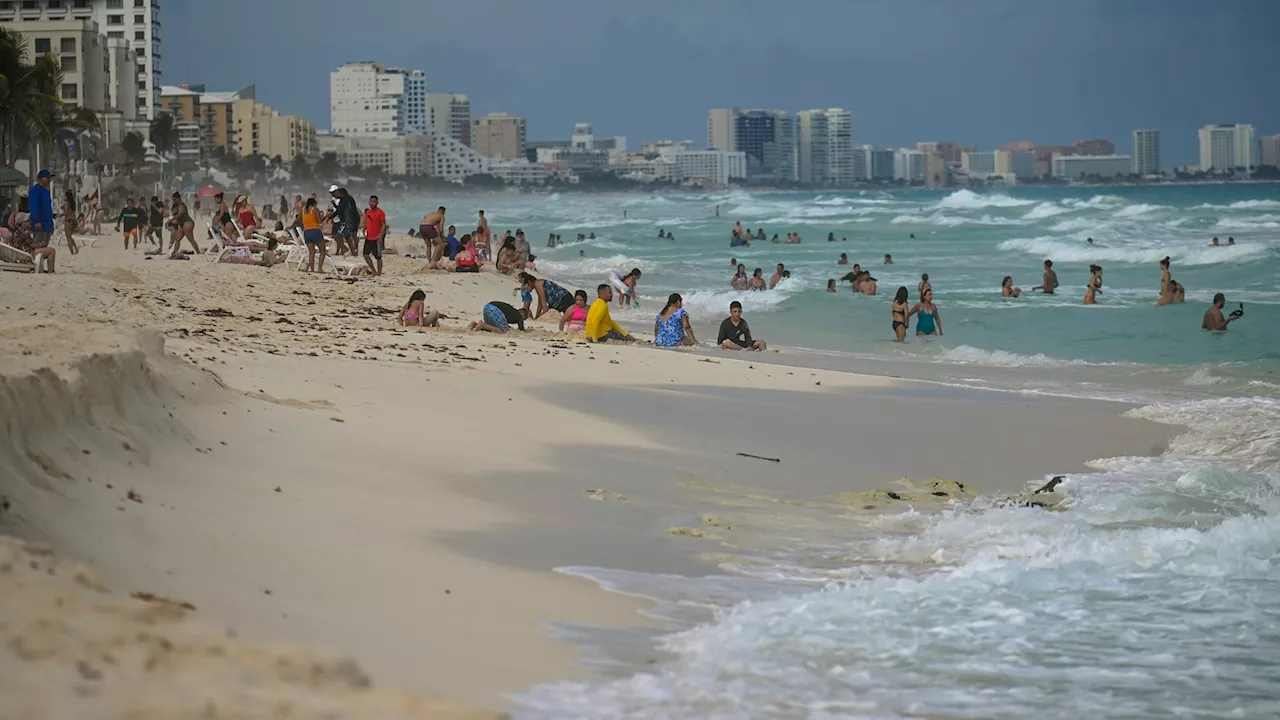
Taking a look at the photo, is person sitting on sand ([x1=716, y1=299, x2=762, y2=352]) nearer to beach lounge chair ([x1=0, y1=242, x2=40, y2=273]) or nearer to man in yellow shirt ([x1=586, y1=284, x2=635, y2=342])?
man in yellow shirt ([x1=586, y1=284, x2=635, y2=342])

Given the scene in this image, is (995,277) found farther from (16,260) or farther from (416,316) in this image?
(16,260)

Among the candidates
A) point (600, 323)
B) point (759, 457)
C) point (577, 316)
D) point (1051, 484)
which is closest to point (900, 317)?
point (577, 316)

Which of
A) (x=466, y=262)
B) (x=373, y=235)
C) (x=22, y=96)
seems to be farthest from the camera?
(x=22, y=96)

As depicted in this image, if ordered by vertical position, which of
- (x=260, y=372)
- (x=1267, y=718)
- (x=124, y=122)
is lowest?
(x=1267, y=718)

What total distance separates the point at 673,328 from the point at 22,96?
113ft

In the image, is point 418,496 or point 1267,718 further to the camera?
point 418,496

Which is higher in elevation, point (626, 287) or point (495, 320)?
point (626, 287)

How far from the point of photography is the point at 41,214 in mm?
16812

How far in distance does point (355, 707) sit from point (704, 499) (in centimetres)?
415

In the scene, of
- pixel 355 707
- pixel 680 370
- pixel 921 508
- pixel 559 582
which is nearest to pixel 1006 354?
pixel 680 370

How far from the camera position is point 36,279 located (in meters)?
14.5

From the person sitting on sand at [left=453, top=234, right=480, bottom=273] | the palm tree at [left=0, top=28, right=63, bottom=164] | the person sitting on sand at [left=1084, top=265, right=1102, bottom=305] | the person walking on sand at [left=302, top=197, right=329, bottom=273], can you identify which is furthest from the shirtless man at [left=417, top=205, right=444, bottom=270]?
the palm tree at [left=0, top=28, right=63, bottom=164]

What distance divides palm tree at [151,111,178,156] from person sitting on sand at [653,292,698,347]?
321 feet

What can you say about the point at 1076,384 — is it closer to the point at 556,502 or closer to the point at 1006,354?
the point at 1006,354
